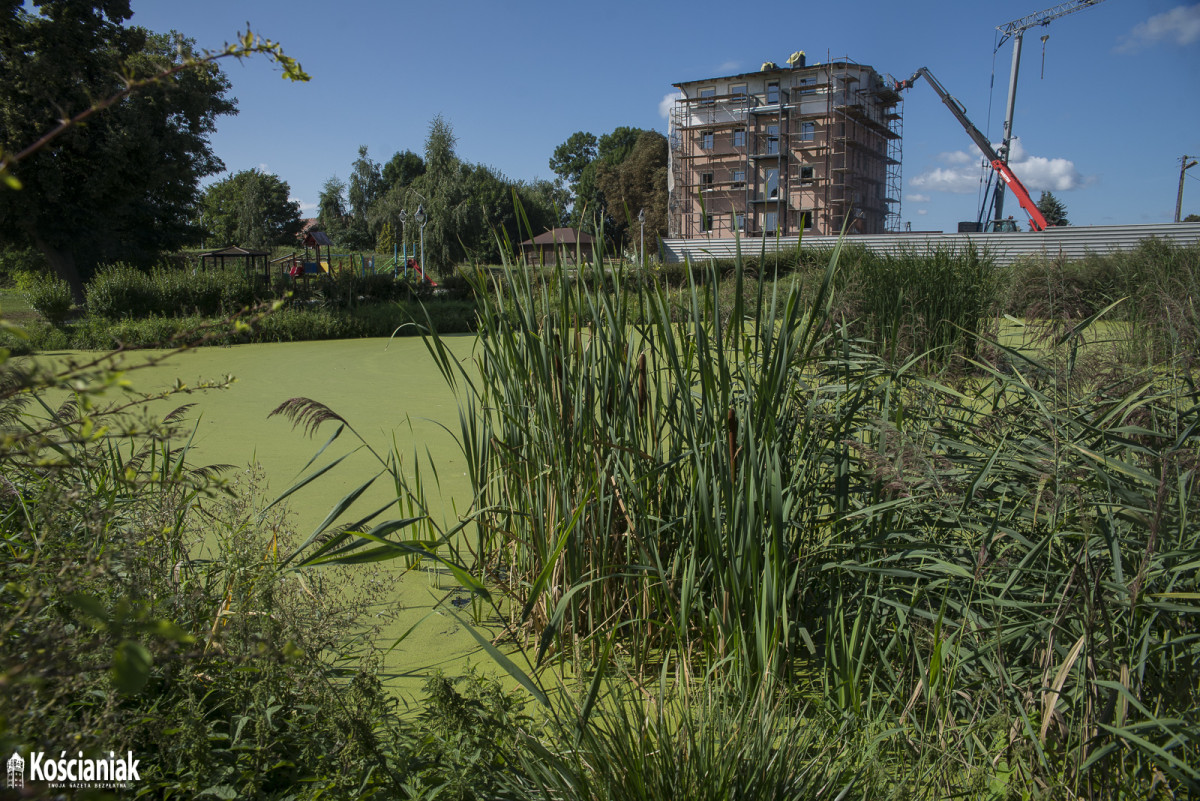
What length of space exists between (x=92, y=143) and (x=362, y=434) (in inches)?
456

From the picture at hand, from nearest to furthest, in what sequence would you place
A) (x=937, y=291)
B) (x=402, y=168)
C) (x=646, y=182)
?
(x=937, y=291) → (x=646, y=182) → (x=402, y=168)

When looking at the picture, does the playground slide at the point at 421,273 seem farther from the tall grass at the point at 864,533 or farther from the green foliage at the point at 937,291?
the tall grass at the point at 864,533

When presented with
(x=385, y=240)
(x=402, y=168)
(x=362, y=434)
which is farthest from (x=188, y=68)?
(x=402, y=168)

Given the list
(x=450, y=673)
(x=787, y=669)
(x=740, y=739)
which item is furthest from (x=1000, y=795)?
(x=450, y=673)

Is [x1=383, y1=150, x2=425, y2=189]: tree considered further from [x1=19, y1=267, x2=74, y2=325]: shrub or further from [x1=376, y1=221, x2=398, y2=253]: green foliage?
[x1=19, y1=267, x2=74, y2=325]: shrub

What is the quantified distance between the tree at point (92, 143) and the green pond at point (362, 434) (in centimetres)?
604

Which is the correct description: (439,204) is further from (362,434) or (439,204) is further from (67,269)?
(362,434)

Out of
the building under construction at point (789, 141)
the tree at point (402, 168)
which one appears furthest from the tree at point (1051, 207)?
the tree at point (402, 168)

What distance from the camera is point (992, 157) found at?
70.0 ft

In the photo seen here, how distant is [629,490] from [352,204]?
45.7 m

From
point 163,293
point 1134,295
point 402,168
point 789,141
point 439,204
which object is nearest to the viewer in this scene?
point 1134,295

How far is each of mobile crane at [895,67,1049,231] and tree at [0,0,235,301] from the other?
1842cm

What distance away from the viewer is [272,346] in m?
8.88

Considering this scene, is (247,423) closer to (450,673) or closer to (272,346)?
(450,673)
